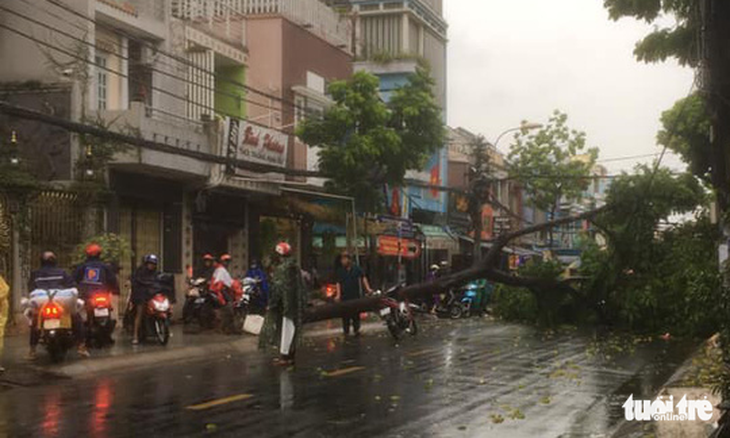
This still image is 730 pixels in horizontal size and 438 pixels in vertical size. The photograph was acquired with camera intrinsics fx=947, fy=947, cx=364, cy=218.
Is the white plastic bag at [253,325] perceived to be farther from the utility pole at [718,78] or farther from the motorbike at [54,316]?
the utility pole at [718,78]

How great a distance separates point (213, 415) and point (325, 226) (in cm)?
2258

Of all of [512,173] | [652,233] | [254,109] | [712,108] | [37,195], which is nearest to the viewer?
[712,108]

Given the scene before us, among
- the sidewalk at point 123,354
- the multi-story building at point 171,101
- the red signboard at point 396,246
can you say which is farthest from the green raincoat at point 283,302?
the red signboard at point 396,246

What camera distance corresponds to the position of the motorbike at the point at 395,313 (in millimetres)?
19141

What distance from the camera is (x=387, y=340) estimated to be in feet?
62.4

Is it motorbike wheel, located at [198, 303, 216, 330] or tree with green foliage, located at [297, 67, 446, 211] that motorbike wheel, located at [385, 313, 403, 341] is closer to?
motorbike wheel, located at [198, 303, 216, 330]

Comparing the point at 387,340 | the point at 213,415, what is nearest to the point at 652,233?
the point at 387,340

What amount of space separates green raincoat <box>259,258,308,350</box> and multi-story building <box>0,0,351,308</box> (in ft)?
17.3

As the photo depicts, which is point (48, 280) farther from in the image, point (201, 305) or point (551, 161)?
point (551, 161)

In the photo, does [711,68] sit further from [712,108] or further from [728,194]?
[728,194]

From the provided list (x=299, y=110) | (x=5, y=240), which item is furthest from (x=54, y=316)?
(x=299, y=110)

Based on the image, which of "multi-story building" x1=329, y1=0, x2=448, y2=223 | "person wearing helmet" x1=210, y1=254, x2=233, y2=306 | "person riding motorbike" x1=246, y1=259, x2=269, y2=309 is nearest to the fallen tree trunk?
"person riding motorbike" x1=246, y1=259, x2=269, y2=309

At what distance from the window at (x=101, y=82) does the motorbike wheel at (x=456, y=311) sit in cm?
1227

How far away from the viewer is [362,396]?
11.0 metres
